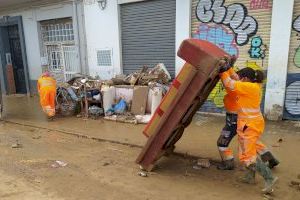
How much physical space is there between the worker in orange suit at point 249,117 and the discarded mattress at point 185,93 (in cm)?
27

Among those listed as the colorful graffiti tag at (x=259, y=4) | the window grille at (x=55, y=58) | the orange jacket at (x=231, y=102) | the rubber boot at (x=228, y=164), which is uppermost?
the colorful graffiti tag at (x=259, y=4)

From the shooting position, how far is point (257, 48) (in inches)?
285

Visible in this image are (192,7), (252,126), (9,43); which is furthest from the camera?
(9,43)

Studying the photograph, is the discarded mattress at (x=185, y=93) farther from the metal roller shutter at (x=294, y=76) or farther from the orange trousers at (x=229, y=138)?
the metal roller shutter at (x=294, y=76)

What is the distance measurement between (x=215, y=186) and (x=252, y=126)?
98cm

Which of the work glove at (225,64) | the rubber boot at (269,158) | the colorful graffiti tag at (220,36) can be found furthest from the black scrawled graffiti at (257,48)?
the work glove at (225,64)

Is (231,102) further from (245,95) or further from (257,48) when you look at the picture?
(257,48)

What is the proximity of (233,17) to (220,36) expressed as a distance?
564 mm

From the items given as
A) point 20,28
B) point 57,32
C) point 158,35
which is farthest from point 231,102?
point 20,28

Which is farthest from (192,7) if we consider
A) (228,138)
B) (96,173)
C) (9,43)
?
(9,43)

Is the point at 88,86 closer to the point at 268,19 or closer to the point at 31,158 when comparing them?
the point at 31,158

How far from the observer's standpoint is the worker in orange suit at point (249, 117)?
3826 millimetres

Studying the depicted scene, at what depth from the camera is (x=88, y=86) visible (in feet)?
29.2

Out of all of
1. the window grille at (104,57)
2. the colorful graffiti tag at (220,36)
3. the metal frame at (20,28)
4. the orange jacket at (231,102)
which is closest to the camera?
the orange jacket at (231,102)
